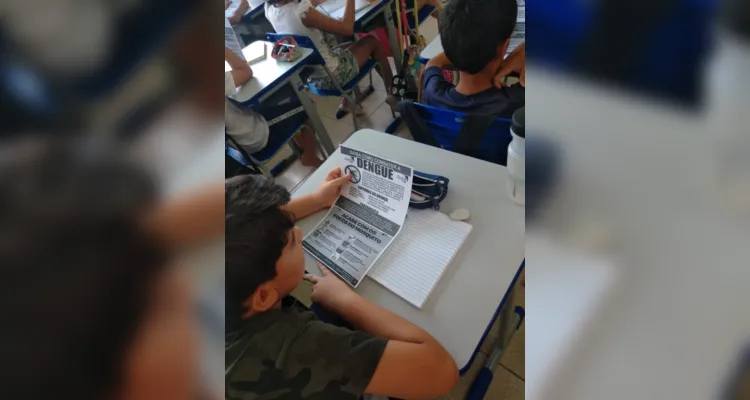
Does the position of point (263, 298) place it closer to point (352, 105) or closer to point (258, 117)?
point (258, 117)

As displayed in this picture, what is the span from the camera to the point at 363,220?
0.91 m

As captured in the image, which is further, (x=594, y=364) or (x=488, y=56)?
(x=488, y=56)

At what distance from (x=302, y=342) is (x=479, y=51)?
0.93 metres

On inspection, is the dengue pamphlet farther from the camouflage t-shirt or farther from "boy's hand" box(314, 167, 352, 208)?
the camouflage t-shirt

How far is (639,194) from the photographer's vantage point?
21 centimetres

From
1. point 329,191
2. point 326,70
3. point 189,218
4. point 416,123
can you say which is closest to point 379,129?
point 326,70

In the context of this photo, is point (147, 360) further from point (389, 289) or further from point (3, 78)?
point (389, 289)

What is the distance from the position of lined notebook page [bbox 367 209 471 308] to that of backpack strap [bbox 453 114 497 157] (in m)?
0.31

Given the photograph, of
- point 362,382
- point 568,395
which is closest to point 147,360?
point 568,395

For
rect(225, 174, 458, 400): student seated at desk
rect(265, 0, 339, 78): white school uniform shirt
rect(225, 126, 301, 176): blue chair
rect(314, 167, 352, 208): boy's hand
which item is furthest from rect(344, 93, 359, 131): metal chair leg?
rect(225, 174, 458, 400): student seated at desk

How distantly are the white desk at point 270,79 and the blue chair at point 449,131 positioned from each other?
0.72 metres

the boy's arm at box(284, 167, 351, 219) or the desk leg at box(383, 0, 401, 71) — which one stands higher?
the boy's arm at box(284, 167, 351, 219)

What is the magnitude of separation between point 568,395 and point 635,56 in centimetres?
18

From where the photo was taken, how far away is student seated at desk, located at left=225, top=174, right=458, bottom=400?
0.57m
